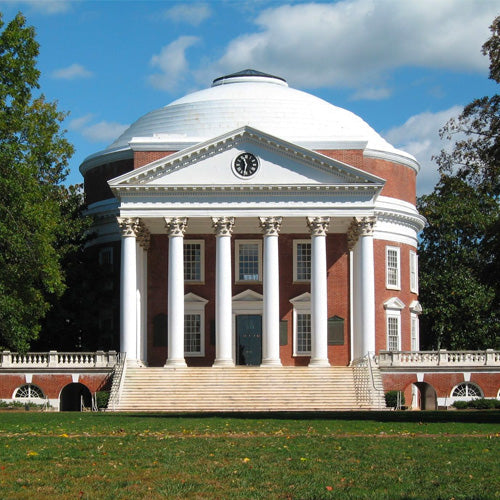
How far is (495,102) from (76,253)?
102 ft

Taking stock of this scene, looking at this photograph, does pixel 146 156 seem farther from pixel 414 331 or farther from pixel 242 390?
pixel 414 331

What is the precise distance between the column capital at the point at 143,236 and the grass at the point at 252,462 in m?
26.4

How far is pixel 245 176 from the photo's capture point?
182 ft

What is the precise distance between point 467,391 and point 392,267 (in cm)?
1298

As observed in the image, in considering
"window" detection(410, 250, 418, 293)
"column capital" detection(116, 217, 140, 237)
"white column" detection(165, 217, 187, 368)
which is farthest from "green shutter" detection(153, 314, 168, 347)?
"window" detection(410, 250, 418, 293)

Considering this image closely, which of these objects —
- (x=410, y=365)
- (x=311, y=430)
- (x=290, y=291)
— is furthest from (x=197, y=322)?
(x=311, y=430)

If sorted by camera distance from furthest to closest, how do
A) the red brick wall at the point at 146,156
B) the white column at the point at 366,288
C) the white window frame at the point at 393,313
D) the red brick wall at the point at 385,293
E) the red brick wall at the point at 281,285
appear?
the white window frame at the point at 393,313 → the red brick wall at the point at 385,293 → the red brick wall at the point at 281,285 → the red brick wall at the point at 146,156 → the white column at the point at 366,288

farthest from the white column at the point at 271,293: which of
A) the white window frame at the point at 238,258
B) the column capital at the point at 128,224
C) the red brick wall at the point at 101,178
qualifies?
the red brick wall at the point at 101,178

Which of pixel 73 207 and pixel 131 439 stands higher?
pixel 73 207

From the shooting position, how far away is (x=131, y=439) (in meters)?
25.7

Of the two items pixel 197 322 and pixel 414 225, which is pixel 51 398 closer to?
pixel 197 322

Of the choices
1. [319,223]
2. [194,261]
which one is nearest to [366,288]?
[319,223]

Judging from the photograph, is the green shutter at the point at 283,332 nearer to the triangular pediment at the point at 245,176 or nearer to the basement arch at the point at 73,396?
the triangular pediment at the point at 245,176

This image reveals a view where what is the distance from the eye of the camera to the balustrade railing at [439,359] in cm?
5325
